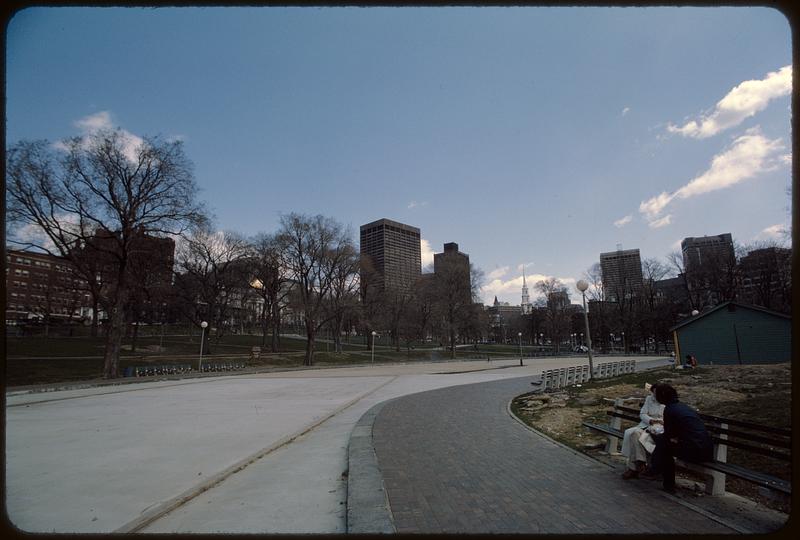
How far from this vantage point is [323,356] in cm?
4753

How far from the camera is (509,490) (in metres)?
4.60

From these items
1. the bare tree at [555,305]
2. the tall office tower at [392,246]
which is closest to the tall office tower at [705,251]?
the bare tree at [555,305]

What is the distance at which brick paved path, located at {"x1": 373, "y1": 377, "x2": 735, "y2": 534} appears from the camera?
3.69 metres

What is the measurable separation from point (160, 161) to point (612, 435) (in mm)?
26078

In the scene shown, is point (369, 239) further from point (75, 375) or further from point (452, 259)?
point (75, 375)

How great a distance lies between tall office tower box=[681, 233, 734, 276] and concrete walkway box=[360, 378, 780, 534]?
55.3 meters

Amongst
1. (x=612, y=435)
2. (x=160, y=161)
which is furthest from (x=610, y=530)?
(x=160, y=161)

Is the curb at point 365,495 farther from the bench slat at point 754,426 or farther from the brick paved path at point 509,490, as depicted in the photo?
the bench slat at point 754,426

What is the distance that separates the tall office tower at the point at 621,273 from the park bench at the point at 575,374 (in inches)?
1838

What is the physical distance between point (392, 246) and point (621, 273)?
1899 inches

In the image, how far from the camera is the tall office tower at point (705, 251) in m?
49.6

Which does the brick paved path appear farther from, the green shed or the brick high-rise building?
the brick high-rise building

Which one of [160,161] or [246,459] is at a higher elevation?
[160,161]

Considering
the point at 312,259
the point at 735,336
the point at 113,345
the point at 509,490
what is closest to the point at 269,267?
the point at 312,259
